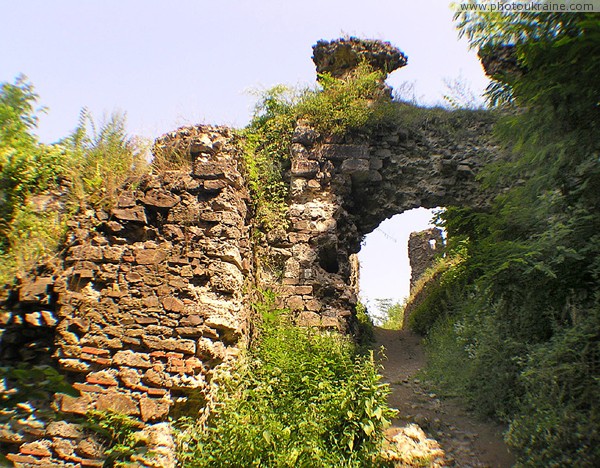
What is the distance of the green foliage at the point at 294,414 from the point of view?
156 inches

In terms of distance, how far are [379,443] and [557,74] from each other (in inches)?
150

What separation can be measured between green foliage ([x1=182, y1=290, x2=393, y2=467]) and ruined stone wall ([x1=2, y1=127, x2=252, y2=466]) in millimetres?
334

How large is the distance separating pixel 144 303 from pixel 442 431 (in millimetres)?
3684

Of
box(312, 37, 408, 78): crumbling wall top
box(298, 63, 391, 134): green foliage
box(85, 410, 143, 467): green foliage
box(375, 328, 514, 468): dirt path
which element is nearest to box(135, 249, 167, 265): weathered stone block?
box(85, 410, 143, 467): green foliage

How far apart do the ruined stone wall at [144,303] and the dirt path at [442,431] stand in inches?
86.4

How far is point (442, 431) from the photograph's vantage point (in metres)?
5.34

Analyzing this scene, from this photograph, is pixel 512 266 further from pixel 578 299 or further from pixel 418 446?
pixel 418 446

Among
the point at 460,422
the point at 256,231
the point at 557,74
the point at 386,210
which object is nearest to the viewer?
the point at 557,74

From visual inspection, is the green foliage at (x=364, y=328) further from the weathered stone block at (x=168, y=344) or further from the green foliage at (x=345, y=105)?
the weathered stone block at (x=168, y=344)

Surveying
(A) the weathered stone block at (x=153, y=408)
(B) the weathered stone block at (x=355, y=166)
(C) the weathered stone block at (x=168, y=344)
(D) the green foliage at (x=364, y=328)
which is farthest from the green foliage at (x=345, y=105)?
(A) the weathered stone block at (x=153, y=408)

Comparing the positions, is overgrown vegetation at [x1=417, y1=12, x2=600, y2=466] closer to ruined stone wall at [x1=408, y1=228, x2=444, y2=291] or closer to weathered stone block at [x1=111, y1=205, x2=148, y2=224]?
weathered stone block at [x1=111, y1=205, x2=148, y2=224]

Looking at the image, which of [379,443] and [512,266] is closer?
[379,443]

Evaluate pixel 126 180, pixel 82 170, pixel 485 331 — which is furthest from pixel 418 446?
pixel 82 170

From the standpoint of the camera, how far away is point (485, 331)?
6.24 meters
